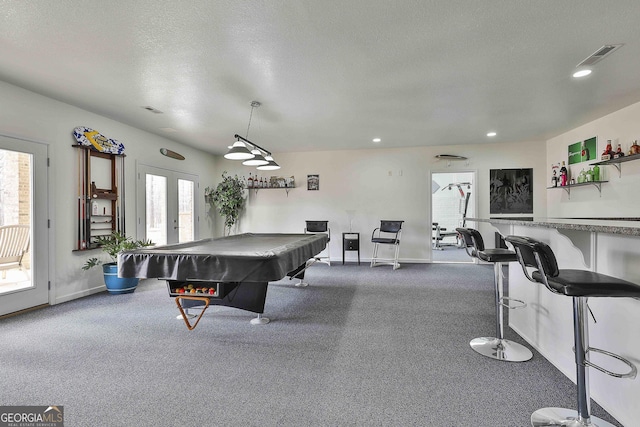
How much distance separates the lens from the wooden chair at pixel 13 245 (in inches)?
127

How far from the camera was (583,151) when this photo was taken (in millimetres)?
4887

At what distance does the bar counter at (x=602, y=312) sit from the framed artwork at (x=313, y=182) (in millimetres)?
4880

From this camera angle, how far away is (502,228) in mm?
2920

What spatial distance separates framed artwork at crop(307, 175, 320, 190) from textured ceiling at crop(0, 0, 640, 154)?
235cm

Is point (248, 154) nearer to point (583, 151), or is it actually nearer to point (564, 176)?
point (583, 151)

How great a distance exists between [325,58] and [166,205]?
4.28m

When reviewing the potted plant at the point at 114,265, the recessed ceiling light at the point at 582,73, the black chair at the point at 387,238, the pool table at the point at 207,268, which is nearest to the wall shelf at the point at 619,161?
the recessed ceiling light at the point at 582,73

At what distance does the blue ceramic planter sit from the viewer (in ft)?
13.4

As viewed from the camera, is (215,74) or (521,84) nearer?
(215,74)

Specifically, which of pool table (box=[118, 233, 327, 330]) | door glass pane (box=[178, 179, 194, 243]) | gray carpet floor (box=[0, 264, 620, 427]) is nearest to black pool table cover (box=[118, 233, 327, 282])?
pool table (box=[118, 233, 327, 330])

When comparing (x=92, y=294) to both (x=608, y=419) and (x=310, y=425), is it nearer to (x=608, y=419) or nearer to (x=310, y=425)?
(x=310, y=425)

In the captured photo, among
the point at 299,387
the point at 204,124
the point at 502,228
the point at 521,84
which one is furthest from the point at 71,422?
the point at 521,84

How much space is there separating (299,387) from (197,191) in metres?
5.56

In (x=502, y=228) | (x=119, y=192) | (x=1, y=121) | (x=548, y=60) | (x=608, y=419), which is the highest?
(x=548, y=60)
